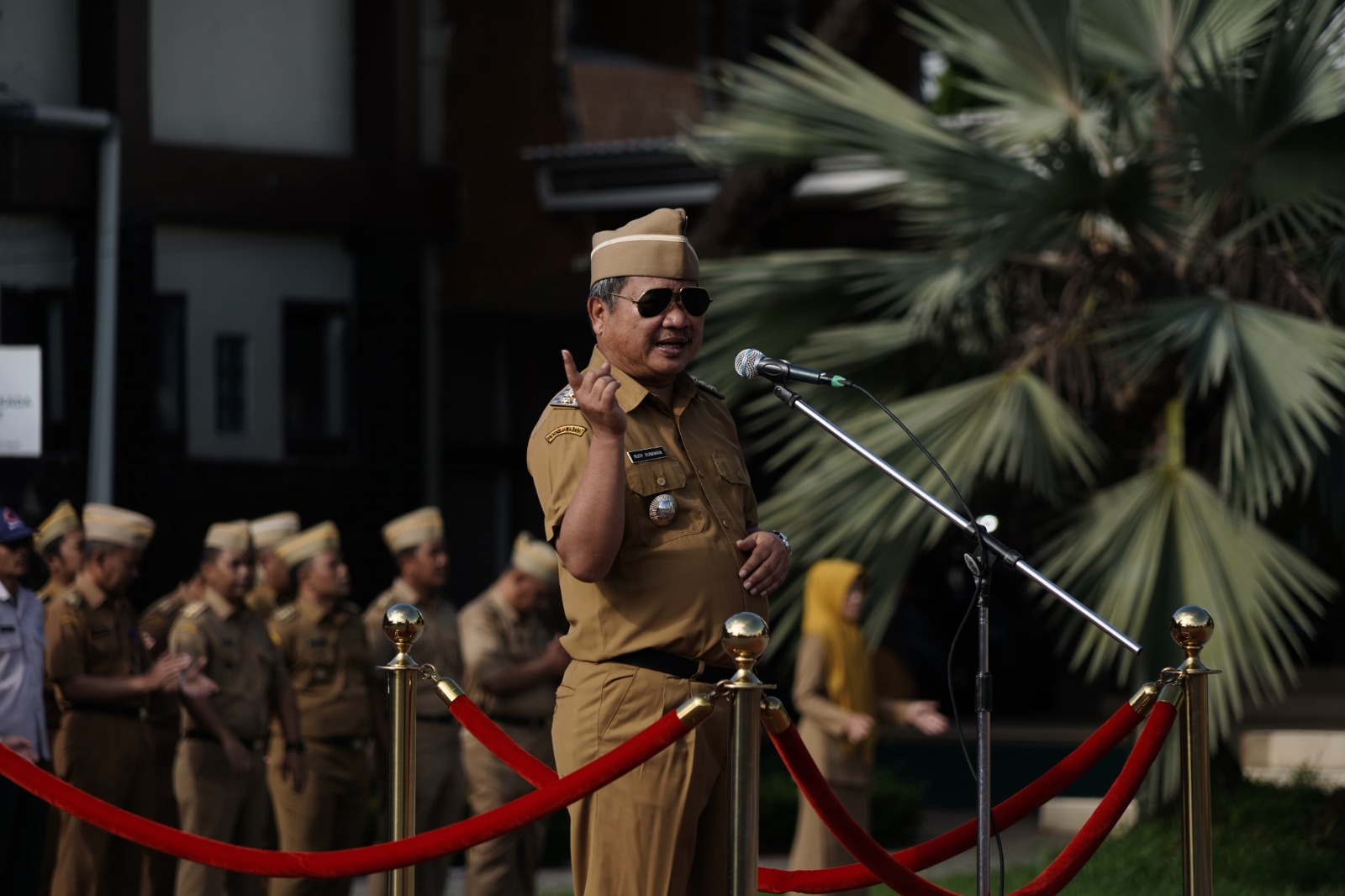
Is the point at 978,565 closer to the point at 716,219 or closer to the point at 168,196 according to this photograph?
the point at 716,219

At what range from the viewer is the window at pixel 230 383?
13.4 m

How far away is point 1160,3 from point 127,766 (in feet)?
17.9

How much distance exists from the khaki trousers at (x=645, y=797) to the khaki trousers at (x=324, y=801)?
4712 millimetres

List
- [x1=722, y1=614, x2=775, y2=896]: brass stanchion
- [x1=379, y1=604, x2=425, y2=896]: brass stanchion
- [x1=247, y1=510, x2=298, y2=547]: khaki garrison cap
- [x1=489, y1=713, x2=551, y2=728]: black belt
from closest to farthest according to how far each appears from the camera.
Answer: [x1=722, y1=614, x2=775, y2=896]: brass stanchion
[x1=379, y1=604, x2=425, y2=896]: brass stanchion
[x1=489, y1=713, x2=551, y2=728]: black belt
[x1=247, y1=510, x2=298, y2=547]: khaki garrison cap

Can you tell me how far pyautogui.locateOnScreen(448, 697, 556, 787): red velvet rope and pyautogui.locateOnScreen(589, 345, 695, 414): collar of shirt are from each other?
869mm

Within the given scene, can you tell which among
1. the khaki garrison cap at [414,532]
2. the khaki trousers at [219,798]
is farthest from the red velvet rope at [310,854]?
the khaki garrison cap at [414,532]

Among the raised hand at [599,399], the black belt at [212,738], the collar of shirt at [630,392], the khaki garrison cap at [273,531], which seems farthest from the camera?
the khaki garrison cap at [273,531]

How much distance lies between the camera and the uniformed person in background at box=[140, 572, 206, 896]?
8.83m

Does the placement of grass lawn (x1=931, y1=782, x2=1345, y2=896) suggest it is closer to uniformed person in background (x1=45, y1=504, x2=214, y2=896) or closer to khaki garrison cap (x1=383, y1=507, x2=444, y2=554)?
khaki garrison cap (x1=383, y1=507, x2=444, y2=554)

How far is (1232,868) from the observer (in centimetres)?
926

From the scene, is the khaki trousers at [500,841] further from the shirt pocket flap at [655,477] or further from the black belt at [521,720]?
the shirt pocket flap at [655,477]

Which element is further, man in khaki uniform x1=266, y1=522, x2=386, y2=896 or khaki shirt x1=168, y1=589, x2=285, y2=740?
man in khaki uniform x1=266, y1=522, x2=386, y2=896

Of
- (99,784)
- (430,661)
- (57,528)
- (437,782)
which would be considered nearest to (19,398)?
(57,528)

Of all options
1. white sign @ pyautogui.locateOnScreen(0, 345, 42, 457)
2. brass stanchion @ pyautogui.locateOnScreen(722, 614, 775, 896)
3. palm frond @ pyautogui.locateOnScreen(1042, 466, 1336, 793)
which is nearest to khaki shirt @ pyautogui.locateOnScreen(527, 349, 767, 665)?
brass stanchion @ pyautogui.locateOnScreen(722, 614, 775, 896)
